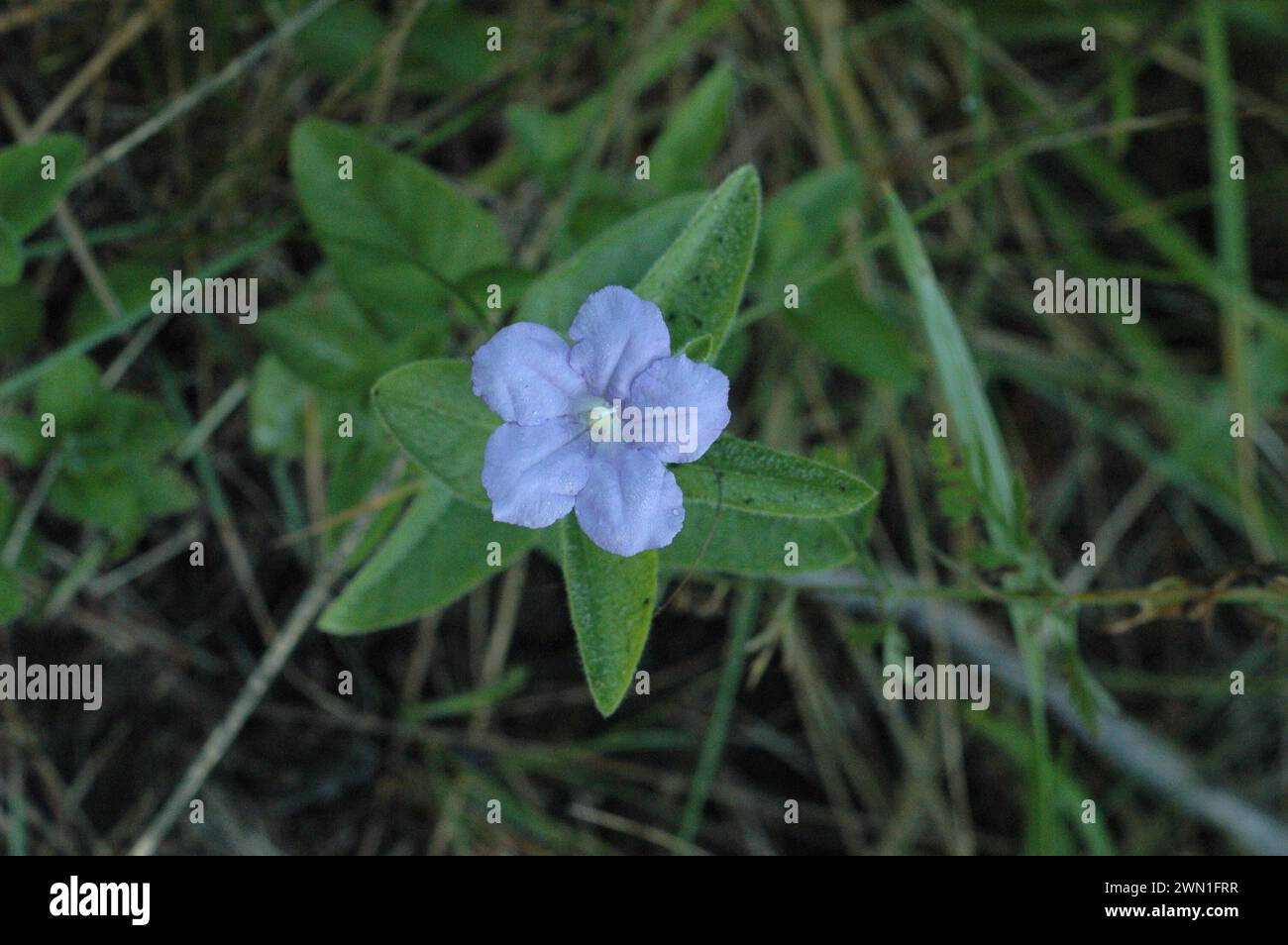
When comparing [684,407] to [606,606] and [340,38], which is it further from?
[340,38]

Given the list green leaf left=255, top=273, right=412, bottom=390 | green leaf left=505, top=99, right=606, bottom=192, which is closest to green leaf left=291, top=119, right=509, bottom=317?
green leaf left=255, top=273, right=412, bottom=390

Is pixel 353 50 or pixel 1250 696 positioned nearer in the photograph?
pixel 353 50

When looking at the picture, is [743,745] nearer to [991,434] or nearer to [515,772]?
[515,772]

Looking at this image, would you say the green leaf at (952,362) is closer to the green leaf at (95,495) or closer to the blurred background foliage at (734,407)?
the blurred background foliage at (734,407)

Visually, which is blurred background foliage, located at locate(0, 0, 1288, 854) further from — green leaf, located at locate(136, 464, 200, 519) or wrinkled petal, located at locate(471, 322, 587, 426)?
wrinkled petal, located at locate(471, 322, 587, 426)

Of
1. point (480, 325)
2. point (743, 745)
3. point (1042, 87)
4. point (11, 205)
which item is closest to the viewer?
point (11, 205)
